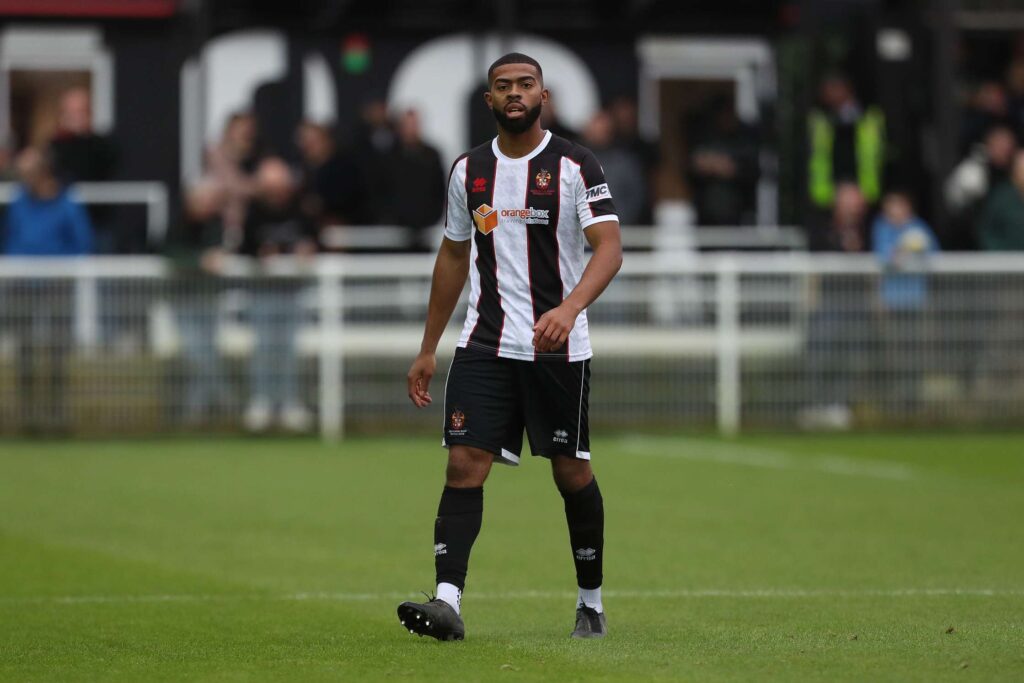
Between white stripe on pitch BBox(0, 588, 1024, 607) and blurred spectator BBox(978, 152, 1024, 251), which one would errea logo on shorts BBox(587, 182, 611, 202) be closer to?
white stripe on pitch BBox(0, 588, 1024, 607)

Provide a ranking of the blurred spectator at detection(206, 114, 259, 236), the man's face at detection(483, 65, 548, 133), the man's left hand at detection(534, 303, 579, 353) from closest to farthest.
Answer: the man's left hand at detection(534, 303, 579, 353) < the man's face at detection(483, 65, 548, 133) < the blurred spectator at detection(206, 114, 259, 236)

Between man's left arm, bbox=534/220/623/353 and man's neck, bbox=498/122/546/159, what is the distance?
36cm

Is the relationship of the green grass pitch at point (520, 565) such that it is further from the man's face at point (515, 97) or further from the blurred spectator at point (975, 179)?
the blurred spectator at point (975, 179)

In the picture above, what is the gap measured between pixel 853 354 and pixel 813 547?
7.70 m

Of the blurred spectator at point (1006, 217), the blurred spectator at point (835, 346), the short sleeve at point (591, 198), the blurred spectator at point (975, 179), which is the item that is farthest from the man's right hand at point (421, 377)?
the blurred spectator at point (975, 179)

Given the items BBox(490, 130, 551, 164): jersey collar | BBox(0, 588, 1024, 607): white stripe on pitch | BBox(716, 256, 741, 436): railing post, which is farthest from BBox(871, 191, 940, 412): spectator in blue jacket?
BBox(490, 130, 551, 164): jersey collar

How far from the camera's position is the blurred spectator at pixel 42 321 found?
17.8m

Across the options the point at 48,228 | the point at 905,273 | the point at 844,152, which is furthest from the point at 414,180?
the point at 905,273

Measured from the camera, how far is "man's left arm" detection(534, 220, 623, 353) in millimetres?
7098

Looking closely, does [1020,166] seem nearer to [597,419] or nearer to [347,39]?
[597,419]

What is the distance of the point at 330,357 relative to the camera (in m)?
18.0

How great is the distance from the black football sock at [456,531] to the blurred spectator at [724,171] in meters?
14.2

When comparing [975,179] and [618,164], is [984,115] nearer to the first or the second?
[975,179]

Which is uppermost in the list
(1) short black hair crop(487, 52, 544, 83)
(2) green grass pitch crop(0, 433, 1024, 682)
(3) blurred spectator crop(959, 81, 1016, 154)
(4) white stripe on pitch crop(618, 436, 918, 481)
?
(3) blurred spectator crop(959, 81, 1016, 154)
